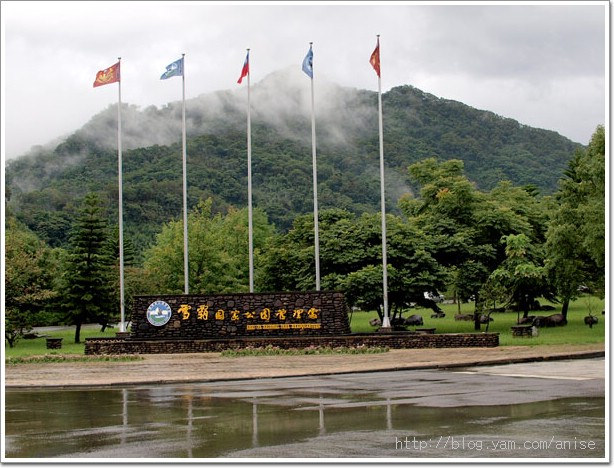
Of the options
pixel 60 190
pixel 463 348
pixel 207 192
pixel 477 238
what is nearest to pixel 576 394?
pixel 463 348

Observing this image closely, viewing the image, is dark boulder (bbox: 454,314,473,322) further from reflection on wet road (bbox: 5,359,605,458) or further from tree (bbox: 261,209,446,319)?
reflection on wet road (bbox: 5,359,605,458)

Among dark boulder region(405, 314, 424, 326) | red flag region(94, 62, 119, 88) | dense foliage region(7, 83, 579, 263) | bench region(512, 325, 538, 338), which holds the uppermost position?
dense foliage region(7, 83, 579, 263)

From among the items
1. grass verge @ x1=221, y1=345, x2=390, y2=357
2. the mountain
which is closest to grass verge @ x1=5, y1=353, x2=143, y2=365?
grass verge @ x1=221, y1=345, x2=390, y2=357

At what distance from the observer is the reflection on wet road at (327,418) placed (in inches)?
491

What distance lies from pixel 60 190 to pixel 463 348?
9088 cm

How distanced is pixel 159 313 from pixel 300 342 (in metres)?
5.94

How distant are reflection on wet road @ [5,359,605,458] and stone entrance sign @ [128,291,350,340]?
1105 centimetres

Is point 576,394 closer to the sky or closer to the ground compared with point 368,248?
closer to the ground

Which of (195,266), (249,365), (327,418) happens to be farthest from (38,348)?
(327,418)

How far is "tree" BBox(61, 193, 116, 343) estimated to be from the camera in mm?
46031

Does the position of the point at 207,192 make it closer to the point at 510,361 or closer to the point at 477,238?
the point at 477,238

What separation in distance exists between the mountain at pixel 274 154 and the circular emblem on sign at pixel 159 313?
53081 millimetres

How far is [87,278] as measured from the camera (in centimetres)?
4628
